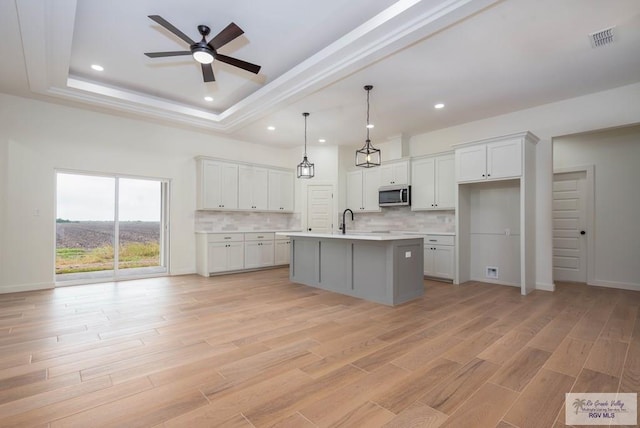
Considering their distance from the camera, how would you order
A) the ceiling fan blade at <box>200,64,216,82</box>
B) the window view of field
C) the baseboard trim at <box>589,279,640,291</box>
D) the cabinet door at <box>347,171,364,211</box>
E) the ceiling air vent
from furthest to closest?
the cabinet door at <box>347,171,364,211</box> < the window view of field < the baseboard trim at <box>589,279,640,291</box> < the ceiling fan blade at <box>200,64,216,82</box> < the ceiling air vent

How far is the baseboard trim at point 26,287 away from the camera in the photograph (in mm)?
4652

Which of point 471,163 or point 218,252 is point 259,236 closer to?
point 218,252

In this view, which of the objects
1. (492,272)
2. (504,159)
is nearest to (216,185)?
(504,159)

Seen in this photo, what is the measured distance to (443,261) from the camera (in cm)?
573

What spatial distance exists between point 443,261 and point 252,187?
172 inches

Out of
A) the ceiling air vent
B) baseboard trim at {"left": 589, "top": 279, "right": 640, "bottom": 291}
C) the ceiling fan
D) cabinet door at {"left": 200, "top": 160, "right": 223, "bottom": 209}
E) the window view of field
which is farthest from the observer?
cabinet door at {"left": 200, "top": 160, "right": 223, "bottom": 209}

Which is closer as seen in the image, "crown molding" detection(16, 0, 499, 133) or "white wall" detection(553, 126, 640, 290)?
"crown molding" detection(16, 0, 499, 133)

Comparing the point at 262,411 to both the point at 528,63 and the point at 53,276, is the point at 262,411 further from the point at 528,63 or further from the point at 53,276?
the point at 53,276

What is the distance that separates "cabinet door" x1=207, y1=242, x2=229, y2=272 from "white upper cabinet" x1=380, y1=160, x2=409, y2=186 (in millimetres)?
3749

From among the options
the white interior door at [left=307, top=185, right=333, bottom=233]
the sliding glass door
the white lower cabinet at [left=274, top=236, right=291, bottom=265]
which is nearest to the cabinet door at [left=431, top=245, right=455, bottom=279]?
the white interior door at [left=307, top=185, right=333, bottom=233]

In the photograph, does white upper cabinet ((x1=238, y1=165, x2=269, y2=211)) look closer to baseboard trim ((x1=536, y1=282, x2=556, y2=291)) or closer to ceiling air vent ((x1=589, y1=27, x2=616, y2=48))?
baseboard trim ((x1=536, y1=282, x2=556, y2=291))

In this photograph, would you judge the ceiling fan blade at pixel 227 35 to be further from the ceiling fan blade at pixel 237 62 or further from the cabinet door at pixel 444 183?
the cabinet door at pixel 444 183

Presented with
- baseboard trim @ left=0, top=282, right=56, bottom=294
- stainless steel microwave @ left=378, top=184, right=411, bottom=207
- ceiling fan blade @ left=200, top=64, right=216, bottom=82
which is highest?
ceiling fan blade @ left=200, top=64, right=216, bottom=82

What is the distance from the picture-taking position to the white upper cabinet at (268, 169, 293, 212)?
24.7 feet
